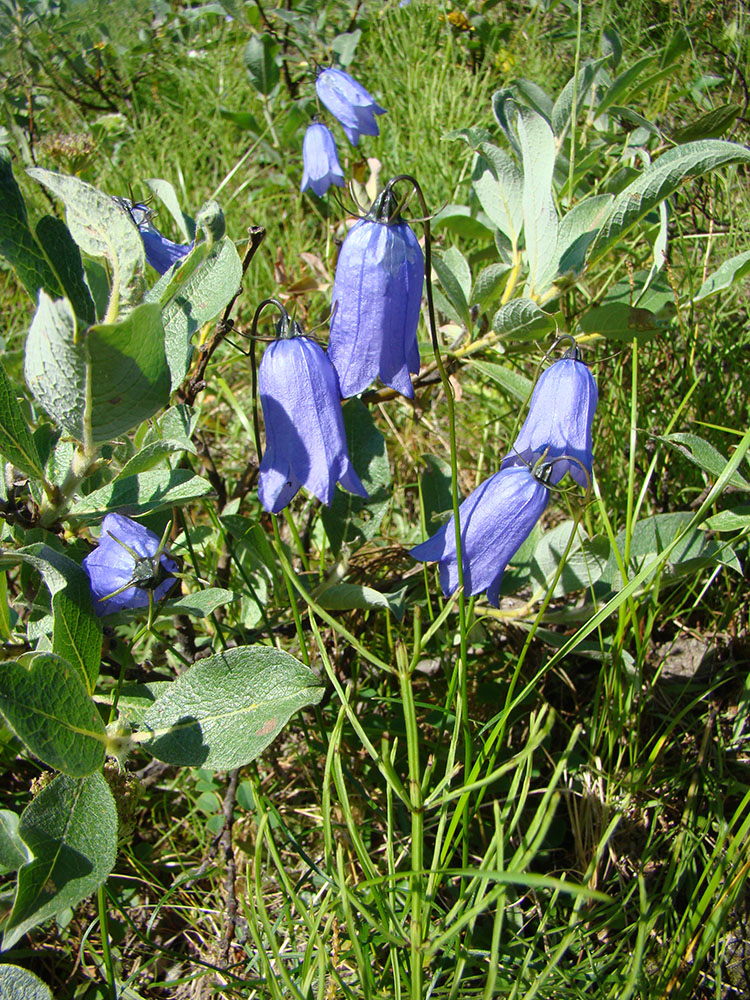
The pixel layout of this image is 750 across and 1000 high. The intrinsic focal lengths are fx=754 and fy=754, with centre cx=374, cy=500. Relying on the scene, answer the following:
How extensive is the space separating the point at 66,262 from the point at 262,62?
7.33ft

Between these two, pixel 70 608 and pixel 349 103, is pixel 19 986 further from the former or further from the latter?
pixel 349 103

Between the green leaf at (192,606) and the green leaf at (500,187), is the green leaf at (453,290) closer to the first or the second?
the green leaf at (500,187)

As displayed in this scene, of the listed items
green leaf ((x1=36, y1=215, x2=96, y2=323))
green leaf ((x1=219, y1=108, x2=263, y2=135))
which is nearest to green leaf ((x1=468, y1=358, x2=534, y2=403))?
green leaf ((x1=36, y1=215, x2=96, y2=323))

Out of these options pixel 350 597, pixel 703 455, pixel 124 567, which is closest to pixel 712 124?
pixel 703 455

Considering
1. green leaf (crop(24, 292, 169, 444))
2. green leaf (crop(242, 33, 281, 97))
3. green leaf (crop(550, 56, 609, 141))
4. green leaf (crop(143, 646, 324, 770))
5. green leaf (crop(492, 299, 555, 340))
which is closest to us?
green leaf (crop(24, 292, 169, 444))

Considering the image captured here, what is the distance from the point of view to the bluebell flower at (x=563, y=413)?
1.19 meters

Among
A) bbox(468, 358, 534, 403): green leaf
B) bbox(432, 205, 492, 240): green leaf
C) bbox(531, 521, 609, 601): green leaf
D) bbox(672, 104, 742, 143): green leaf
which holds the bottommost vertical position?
bbox(531, 521, 609, 601): green leaf

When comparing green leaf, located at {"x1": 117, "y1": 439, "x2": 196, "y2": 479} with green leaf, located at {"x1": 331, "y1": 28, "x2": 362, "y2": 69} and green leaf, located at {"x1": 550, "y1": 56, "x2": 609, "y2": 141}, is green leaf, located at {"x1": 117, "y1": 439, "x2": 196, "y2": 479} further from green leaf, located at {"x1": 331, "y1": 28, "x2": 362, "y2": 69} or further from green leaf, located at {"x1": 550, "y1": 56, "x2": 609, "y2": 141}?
green leaf, located at {"x1": 331, "y1": 28, "x2": 362, "y2": 69}

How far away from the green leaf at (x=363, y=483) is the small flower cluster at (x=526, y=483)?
0.53 ft

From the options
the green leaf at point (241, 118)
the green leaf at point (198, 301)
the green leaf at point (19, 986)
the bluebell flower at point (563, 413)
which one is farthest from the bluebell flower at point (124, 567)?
the green leaf at point (241, 118)

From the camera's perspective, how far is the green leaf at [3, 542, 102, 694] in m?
0.93

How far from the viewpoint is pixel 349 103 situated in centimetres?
228

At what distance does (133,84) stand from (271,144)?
1.07 meters

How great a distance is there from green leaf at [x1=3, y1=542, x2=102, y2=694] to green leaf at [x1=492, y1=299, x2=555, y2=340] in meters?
0.81
